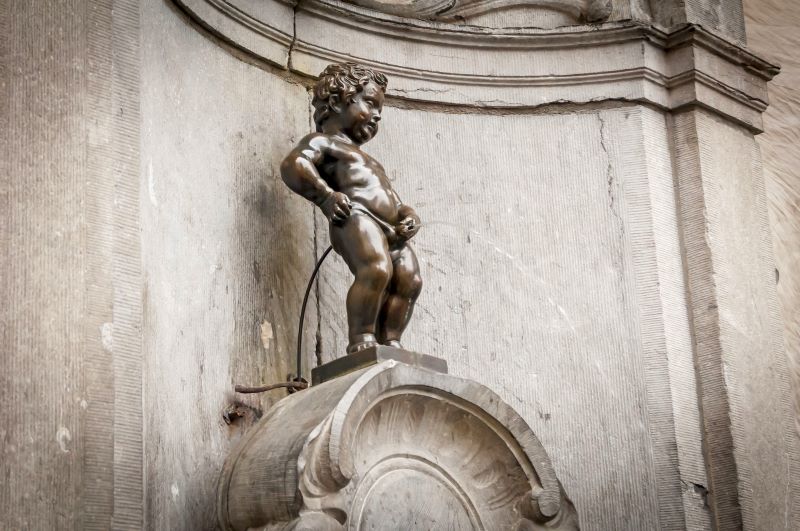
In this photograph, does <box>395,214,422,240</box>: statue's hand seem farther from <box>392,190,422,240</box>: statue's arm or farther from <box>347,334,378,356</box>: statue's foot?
<box>347,334,378,356</box>: statue's foot

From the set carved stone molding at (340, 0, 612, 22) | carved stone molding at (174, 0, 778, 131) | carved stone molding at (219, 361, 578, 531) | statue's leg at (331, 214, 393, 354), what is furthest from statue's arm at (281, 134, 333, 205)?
carved stone molding at (340, 0, 612, 22)

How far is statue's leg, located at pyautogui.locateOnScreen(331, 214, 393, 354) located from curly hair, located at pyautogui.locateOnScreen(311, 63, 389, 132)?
0.42 meters

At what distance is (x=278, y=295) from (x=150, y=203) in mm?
609

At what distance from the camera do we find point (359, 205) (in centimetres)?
403

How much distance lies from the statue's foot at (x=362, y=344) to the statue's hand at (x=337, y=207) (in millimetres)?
343

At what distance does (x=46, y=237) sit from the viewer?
132 inches

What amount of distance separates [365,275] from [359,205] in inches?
8.9

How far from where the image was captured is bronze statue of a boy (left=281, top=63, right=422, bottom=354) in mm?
3943

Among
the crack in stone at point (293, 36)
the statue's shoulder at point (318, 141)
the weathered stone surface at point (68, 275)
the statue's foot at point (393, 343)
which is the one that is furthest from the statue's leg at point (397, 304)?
the crack in stone at point (293, 36)

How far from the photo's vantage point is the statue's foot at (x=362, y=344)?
3.90 metres

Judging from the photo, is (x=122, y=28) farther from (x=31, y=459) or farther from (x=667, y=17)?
(x=667, y=17)

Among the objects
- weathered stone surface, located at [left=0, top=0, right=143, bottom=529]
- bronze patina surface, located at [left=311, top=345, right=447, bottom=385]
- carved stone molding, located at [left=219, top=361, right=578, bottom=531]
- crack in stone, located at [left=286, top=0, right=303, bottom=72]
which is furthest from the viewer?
crack in stone, located at [left=286, top=0, right=303, bottom=72]

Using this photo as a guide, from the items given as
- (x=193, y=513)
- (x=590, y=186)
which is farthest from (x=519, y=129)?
(x=193, y=513)

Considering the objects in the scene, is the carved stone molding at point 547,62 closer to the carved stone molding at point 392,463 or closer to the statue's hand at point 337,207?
the statue's hand at point 337,207
